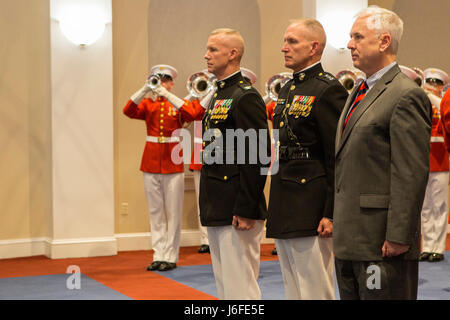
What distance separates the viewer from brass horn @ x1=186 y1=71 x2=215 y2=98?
6828 millimetres

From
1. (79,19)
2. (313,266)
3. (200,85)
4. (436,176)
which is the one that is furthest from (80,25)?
(313,266)

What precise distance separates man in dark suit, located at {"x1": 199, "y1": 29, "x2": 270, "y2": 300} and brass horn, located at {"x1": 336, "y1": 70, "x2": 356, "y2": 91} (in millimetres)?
3637

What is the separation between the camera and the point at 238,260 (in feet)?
11.7

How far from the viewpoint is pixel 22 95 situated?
7422 millimetres

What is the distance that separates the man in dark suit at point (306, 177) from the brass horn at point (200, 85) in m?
3.51

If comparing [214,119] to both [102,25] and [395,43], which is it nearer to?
[395,43]

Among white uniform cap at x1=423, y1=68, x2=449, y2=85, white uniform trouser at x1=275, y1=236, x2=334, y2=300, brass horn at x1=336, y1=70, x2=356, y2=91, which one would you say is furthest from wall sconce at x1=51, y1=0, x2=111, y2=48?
white uniform trouser at x1=275, y1=236, x2=334, y2=300

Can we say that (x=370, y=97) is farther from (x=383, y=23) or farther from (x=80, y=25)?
(x=80, y=25)

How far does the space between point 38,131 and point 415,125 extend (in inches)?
224

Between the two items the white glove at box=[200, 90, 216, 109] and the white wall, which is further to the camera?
the white wall

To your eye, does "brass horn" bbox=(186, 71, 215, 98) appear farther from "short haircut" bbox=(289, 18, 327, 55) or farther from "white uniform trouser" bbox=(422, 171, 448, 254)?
"short haircut" bbox=(289, 18, 327, 55)

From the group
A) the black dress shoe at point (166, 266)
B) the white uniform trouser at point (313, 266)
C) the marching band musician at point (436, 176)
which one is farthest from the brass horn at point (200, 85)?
the white uniform trouser at point (313, 266)

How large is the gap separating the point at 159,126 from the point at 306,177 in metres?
3.62
